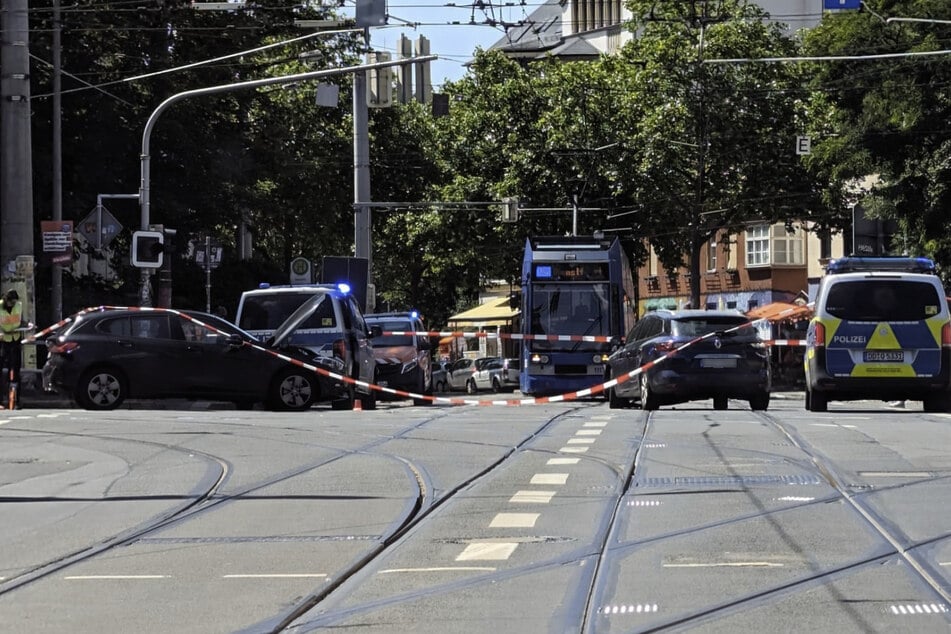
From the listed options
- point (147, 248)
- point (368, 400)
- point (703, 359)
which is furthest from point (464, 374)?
point (703, 359)

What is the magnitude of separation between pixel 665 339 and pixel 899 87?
18.2 metres

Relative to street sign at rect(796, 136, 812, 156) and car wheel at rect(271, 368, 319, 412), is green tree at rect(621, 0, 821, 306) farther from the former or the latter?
car wheel at rect(271, 368, 319, 412)

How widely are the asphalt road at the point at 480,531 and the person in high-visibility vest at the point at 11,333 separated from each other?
Result: 267 inches

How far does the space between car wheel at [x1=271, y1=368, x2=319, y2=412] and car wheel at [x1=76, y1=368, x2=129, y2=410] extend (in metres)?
2.16

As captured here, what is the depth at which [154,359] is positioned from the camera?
23469 mm

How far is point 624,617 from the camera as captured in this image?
7.02m

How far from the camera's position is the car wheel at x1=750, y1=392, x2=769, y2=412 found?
2408 cm

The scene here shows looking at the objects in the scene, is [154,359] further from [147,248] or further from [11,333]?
[147,248]

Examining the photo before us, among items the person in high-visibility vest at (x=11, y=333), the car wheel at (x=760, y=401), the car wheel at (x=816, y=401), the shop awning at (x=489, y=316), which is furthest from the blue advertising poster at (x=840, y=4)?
the shop awning at (x=489, y=316)

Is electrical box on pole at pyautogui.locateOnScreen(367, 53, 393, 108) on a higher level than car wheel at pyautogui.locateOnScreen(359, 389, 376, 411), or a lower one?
higher

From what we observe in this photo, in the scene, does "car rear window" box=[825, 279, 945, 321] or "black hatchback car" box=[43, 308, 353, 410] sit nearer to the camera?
"car rear window" box=[825, 279, 945, 321]

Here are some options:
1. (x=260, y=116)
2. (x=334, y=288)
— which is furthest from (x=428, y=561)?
(x=260, y=116)

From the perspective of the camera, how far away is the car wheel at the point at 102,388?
23.7 metres

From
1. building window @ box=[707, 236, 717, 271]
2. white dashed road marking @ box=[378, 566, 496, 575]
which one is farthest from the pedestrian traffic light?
building window @ box=[707, 236, 717, 271]
